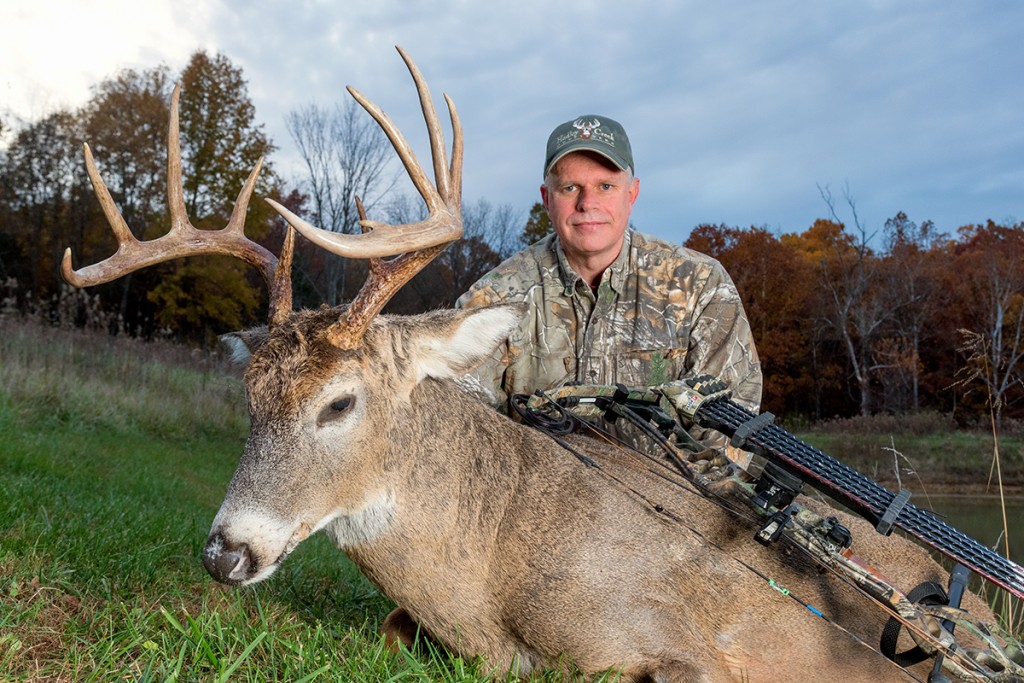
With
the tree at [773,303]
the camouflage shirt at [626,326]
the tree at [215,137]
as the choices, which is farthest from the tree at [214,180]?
the camouflage shirt at [626,326]

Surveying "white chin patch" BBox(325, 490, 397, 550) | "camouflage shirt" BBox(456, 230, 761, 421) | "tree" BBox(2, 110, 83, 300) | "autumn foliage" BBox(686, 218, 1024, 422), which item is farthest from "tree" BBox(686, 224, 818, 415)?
"white chin patch" BBox(325, 490, 397, 550)

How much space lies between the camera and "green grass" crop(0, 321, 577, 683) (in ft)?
9.36

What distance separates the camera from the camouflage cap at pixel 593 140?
4723 millimetres

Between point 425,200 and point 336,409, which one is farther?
point 425,200

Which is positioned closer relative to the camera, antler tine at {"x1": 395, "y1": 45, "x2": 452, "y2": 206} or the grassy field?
the grassy field

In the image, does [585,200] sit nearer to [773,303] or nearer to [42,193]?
[42,193]

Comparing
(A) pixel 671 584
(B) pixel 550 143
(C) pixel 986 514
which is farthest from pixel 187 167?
(A) pixel 671 584

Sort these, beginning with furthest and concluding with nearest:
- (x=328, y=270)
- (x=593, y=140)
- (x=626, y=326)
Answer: (x=328, y=270) → (x=626, y=326) → (x=593, y=140)

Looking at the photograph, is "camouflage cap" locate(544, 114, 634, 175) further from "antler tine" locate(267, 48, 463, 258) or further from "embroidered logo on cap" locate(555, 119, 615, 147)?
"antler tine" locate(267, 48, 463, 258)

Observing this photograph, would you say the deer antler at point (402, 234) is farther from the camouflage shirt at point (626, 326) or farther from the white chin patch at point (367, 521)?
the camouflage shirt at point (626, 326)

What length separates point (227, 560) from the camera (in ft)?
9.13

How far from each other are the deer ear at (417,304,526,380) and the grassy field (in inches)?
43.8

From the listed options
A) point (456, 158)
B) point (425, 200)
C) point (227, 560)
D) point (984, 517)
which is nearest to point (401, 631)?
point (227, 560)

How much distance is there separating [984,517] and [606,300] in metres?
14.1
